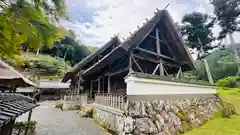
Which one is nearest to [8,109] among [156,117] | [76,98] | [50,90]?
[156,117]

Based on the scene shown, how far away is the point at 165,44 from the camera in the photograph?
323 inches

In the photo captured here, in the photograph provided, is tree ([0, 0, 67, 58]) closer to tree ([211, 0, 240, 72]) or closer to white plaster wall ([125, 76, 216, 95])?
white plaster wall ([125, 76, 216, 95])

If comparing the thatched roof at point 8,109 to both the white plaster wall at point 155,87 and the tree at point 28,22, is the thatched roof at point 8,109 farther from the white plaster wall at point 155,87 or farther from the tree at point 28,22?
the white plaster wall at point 155,87

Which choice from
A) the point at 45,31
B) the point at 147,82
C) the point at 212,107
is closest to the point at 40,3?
the point at 45,31

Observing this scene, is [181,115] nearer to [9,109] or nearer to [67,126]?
[67,126]

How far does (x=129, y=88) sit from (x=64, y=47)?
3821cm

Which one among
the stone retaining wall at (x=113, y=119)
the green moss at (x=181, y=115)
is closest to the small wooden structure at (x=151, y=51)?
the stone retaining wall at (x=113, y=119)

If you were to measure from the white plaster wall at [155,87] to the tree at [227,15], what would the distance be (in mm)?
14793

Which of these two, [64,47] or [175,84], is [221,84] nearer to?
[175,84]

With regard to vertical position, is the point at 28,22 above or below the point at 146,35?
below

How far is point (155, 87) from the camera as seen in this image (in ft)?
16.7

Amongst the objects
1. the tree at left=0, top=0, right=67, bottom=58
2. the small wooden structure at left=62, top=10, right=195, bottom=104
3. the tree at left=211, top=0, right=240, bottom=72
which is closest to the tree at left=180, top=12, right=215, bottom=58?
the tree at left=211, top=0, right=240, bottom=72

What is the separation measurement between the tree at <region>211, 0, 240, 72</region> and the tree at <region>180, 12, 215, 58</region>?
107 cm

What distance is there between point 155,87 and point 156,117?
1085 millimetres
